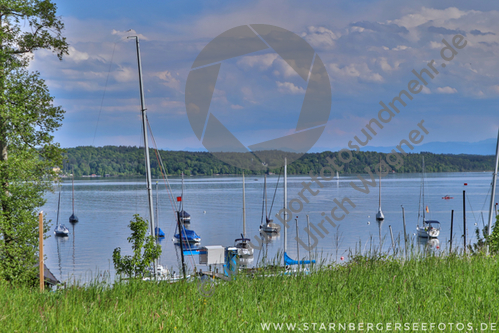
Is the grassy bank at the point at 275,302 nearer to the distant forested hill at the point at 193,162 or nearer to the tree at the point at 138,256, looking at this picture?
the tree at the point at 138,256

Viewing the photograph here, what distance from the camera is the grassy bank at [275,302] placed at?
176 inches

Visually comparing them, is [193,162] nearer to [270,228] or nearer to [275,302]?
[270,228]

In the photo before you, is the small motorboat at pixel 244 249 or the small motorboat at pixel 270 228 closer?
the small motorboat at pixel 244 249

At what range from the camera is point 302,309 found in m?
4.94

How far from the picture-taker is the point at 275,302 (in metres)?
5.30

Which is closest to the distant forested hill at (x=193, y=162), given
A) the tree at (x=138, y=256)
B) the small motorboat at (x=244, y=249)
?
the small motorboat at (x=244, y=249)

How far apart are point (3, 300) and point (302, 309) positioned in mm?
4045

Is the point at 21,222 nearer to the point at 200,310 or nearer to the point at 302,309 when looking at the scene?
the point at 200,310

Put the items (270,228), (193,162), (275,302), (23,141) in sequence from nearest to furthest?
(275,302), (23,141), (270,228), (193,162)

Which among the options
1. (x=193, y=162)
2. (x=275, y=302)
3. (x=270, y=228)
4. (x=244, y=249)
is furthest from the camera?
(x=193, y=162)

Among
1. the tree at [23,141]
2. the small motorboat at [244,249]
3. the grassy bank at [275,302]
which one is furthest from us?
the small motorboat at [244,249]

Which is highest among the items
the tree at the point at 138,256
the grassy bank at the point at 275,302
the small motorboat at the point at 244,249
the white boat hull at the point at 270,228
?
the grassy bank at the point at 275,302

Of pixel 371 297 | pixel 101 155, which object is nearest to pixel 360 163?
pixel 101 155

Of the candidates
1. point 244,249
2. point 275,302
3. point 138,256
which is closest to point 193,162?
point 244,249
